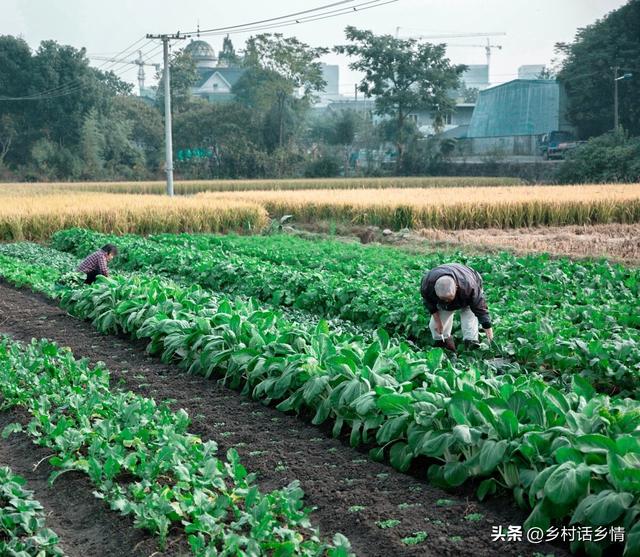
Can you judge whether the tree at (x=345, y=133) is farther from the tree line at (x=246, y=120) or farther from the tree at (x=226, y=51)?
the tree at (x=226, y=51)

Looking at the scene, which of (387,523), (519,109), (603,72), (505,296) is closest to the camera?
(387,523)

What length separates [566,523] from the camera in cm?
432

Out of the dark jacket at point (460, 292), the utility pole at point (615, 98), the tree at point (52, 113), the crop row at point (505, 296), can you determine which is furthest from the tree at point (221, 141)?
the dark jacket at point (460, 292)

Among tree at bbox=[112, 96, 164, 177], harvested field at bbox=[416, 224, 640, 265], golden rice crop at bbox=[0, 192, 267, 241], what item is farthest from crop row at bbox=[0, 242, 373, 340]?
tree at bbox=[112, 96, 164, 177]

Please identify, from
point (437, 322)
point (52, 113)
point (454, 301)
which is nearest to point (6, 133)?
point (52, 113)

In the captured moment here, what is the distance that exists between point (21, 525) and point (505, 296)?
24.7 feet

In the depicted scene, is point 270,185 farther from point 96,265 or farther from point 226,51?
point 226,51

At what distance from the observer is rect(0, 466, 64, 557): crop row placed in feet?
13.5

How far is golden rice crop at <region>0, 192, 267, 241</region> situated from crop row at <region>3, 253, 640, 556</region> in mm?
15945

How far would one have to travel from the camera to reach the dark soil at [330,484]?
4273mm

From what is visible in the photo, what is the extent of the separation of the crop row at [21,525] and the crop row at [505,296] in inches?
180

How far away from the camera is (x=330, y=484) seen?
504 cm

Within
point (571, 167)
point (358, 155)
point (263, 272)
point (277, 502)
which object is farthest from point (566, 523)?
point (358, 155)

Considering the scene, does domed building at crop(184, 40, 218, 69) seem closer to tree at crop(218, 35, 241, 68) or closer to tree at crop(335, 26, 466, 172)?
tree at crop(218, 35, 241, 68)
